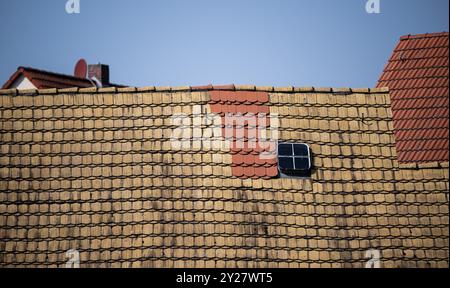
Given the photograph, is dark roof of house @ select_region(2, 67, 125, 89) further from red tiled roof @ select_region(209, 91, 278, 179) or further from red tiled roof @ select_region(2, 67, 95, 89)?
red tiled roof @ select_region(209, 91, 278, 179)

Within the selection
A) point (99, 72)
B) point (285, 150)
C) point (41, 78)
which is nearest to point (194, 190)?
point (285, 150)

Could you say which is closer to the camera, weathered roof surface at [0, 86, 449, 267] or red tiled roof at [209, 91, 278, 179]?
weathered roof surface at [0, 86, 449, 267]

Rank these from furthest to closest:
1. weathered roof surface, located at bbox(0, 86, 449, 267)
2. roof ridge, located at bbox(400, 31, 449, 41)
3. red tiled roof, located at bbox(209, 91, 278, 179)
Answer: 1. roof ridge, located at bbox(400, 31, 449, 41)
2. red tiled roof, located at bbox(209, 91, 278, 179)
3. weathered roof surface, located at bbox(0, 86, 449, 267)

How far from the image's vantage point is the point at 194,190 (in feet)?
39.3

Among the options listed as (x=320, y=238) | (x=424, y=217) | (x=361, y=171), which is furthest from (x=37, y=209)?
(x=424, y=217)

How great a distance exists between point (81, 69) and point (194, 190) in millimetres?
7556

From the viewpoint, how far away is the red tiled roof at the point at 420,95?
13.6 m

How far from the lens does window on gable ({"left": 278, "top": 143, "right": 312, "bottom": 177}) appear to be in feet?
40.4

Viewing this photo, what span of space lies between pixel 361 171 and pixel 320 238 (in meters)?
1.50

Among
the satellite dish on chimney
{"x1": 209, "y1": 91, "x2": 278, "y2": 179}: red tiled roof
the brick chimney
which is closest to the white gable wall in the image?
the satellite dish on chimney

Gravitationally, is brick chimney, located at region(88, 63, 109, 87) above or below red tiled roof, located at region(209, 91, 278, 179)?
above

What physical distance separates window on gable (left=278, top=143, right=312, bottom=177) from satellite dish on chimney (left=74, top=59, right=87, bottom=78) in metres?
7.53
